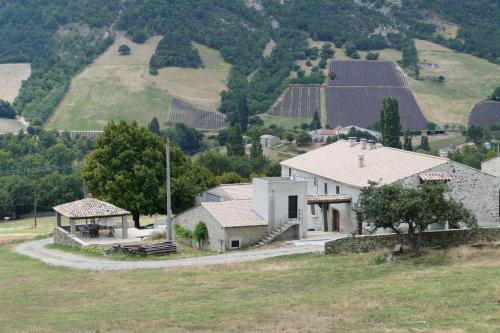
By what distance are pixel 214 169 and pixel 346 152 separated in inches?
1839

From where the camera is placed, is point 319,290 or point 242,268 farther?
point 242,268

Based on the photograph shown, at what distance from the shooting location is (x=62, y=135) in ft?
548

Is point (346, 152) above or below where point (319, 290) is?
above

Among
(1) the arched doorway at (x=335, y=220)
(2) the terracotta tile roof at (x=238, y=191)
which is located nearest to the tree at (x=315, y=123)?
(2) the terracotta tile roof at (x=238, y=191)

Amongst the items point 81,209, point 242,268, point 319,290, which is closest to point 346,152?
point 81,209

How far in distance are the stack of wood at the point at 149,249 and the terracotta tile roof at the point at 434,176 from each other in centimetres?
1448

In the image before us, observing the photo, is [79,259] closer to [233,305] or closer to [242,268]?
[242,268]

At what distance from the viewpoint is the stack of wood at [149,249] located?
4819 centimetres

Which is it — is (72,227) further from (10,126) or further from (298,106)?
(298,106)

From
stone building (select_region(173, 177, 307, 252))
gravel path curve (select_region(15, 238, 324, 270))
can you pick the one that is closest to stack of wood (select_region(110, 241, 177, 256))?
gravel path curve (select_region(15, 238, 324, 270))

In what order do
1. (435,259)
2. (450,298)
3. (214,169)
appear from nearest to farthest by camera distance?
(450,298), (435,259), (214,169)

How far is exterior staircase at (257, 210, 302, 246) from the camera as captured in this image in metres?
50.9

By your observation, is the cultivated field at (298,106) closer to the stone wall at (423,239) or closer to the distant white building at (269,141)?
the distant white building at (269,141)

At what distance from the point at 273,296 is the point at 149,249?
13.8 m
